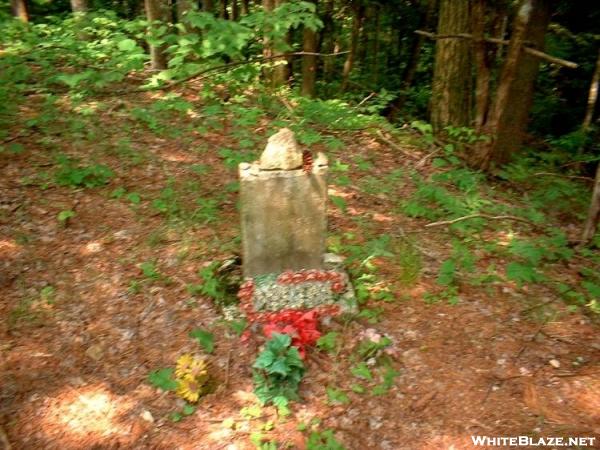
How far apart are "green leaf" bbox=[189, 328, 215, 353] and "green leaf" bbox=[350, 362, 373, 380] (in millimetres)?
1215

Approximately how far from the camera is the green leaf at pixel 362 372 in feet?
12.1

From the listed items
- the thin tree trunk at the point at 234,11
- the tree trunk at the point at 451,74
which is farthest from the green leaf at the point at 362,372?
the thin tree trunk at the point at 234,11

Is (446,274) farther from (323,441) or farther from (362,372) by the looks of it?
(323,441)

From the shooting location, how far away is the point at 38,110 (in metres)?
6.55

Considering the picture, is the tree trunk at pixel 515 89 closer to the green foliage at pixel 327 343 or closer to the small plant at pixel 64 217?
the green foliage at pixel 327 343

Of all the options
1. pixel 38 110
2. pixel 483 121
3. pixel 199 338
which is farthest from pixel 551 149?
pixel 38 110

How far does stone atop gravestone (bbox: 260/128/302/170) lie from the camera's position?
4059mm

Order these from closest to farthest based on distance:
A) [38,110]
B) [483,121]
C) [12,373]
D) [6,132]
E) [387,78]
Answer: [12,373] → [6,132] → [38,110] → [483,121] → [387,78]

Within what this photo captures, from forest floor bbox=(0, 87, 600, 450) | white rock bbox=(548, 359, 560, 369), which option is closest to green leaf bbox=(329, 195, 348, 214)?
forest floor bbox=(0, 87, 600, 450)

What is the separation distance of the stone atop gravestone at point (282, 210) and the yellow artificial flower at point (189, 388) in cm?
121

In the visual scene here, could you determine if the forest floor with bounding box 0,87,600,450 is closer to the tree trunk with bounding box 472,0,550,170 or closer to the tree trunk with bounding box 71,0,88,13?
the tree trunk with bounding box 472,0,550,170

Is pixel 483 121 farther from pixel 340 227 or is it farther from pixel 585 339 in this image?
pixel 585 339

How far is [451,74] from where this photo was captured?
7.61 m

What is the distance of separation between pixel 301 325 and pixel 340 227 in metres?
1.72
